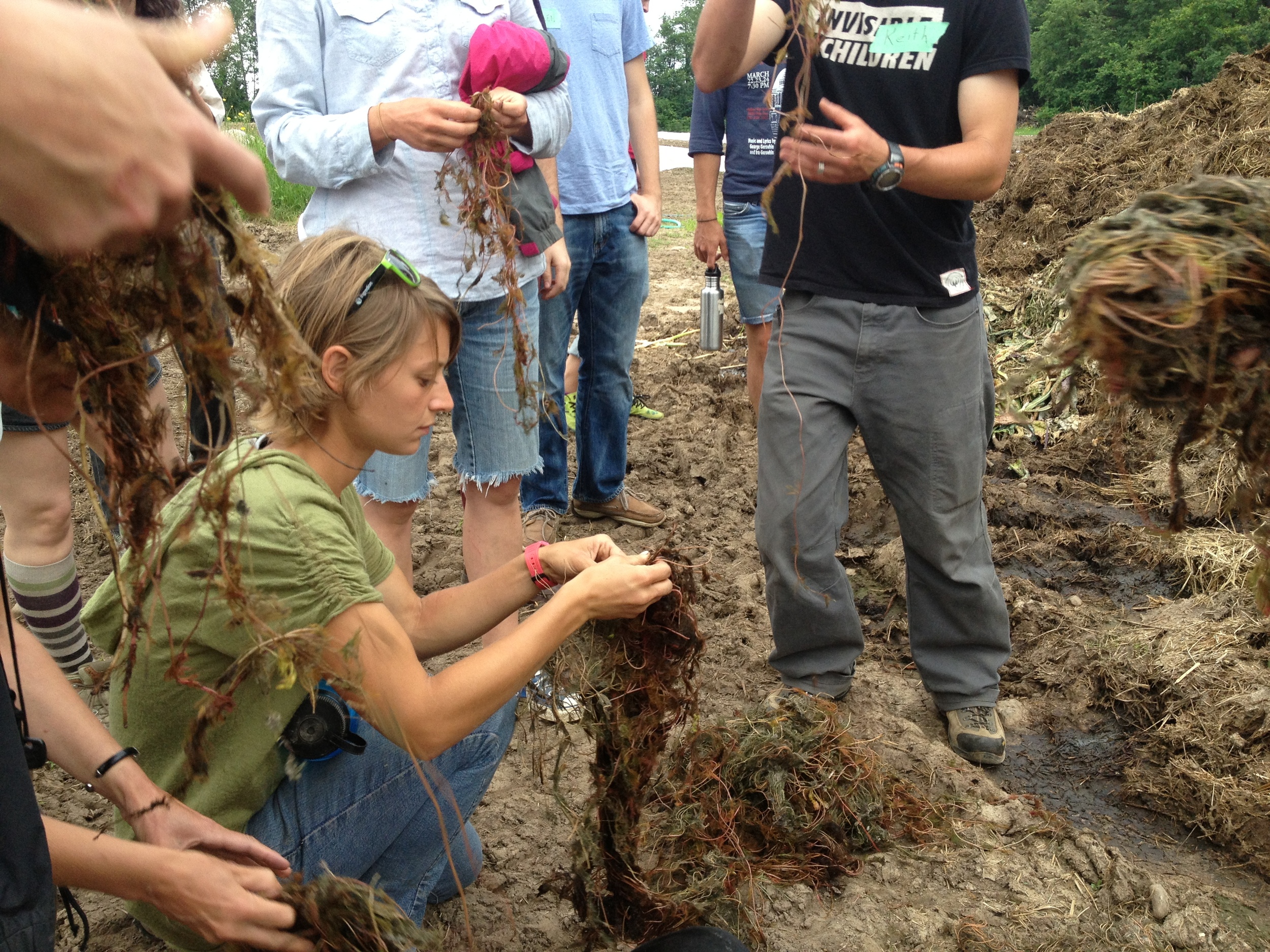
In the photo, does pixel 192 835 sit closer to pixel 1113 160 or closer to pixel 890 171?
pixel 890 171

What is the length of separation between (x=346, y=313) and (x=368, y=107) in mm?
1104

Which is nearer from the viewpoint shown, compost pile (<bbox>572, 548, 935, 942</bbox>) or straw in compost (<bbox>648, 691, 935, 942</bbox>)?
compost pile (<bbox>572, 548, 935, 942</bbox>)

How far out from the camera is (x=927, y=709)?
355 cm

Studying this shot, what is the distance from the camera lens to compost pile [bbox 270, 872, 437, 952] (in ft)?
5.63

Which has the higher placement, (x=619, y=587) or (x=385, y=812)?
(x=619, y=587)

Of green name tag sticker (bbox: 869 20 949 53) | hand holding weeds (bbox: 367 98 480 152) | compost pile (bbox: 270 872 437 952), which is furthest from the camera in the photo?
green name tag sticker (bbox: 869 20 949 53)

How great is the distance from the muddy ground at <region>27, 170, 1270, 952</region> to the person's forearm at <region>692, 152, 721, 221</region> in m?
1.32

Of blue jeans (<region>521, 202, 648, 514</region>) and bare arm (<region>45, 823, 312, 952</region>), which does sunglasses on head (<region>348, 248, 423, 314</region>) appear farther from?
blue jeans (<region>521, 202, 648, 514</region>)

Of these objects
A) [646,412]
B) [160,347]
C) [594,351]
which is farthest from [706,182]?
[160,347]

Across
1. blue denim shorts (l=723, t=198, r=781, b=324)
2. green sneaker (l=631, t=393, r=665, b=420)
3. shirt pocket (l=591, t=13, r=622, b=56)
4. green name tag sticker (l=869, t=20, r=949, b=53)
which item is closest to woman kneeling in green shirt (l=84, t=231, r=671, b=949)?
green name tag sticker (l=869, t=20, r=949, b=53)

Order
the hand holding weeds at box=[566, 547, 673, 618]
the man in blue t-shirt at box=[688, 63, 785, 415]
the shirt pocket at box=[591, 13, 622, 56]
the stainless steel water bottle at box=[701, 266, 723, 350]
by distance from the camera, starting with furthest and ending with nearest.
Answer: the stainless steel water bottle at box=[701, 266, 723, 350]
the man in blue t-shirt at box=[688, 63, 785, 415]
the shirt pocket at box=[591, 13, 622, 56]
the hand holding weeds at box=[566, 547, 673, 618]

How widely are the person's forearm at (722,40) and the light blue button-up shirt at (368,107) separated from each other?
537 mm

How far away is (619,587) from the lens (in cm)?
201

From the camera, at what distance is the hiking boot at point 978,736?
3318 mm
